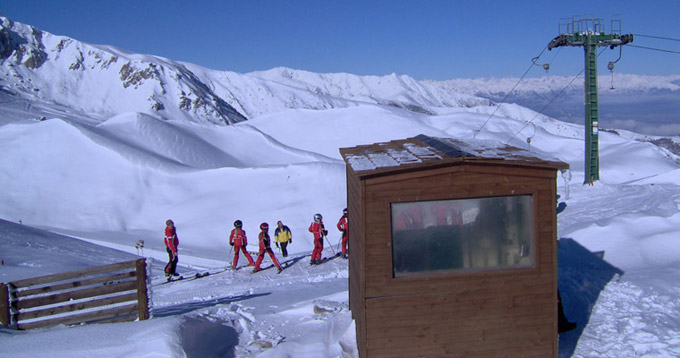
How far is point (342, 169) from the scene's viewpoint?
2436 cm

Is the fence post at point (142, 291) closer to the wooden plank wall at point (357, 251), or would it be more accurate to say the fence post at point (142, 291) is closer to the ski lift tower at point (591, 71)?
the wooden plank wall at point (357, 251)

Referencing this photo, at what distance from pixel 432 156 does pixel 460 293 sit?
1.51 metres

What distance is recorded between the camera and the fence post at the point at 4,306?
23.9 ft

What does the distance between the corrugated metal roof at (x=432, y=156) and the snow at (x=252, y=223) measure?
1.21 ft

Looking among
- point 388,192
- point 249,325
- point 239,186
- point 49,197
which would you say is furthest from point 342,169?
point 388,192

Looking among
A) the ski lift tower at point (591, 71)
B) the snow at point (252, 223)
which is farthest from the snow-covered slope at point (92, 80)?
the ski lift tower at point (591, 71)

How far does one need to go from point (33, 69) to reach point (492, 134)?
79.5 m

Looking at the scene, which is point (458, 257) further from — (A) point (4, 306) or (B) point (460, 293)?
(A) point (4, 306)

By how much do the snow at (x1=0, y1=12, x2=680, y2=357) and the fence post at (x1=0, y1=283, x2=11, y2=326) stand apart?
0.59m

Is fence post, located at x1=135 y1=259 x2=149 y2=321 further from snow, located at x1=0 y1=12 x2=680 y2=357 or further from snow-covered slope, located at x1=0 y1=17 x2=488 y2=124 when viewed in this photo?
snow-covered slope, located at x1=0 y1=17 x2=488 y2=124

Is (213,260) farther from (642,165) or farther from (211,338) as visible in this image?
(642,165)

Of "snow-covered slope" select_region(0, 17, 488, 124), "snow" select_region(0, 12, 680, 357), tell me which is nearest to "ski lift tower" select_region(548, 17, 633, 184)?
"snow" select_region(0, 12, 680, 357)

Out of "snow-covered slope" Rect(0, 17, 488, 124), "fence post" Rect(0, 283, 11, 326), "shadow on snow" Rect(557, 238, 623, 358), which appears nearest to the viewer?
"shadow on snow" Rect(557, 238, 623, 358)

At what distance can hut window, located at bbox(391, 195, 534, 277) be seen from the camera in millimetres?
5680
